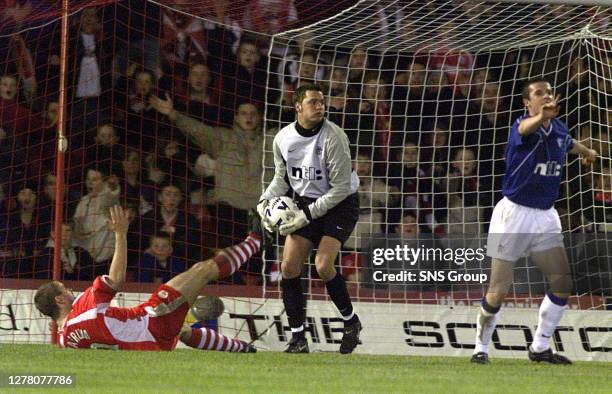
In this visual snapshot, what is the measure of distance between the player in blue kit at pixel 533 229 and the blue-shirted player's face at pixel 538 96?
19mm

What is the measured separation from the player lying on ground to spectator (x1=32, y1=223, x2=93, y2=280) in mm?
2464

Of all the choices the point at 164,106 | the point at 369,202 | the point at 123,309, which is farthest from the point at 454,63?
the point at 123,309

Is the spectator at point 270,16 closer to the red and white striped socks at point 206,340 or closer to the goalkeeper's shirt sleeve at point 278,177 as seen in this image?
the goalkeeper's shirt sleeve at point 278,177

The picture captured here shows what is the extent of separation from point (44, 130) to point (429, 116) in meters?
3.52

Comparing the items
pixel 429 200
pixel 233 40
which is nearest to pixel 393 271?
→ pixel 429 200

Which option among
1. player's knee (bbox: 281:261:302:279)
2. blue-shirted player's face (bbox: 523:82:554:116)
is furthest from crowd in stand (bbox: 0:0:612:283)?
blue-shirted player's face (bbox: 523:82:554:116)

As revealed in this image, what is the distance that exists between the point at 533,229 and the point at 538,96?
2.84ft

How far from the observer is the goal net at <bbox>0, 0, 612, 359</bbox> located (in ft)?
34.6

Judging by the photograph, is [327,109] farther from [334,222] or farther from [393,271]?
[334,222]

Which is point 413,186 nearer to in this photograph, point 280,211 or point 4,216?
point 280,211

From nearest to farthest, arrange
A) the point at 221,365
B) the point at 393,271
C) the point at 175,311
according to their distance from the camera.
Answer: the point at 221,365 → the point at 175,311 → the point at 393,271

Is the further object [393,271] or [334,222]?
[393,271]

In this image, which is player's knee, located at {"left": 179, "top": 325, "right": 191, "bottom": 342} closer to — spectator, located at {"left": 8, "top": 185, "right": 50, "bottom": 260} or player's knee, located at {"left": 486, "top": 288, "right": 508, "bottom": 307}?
player's knee, located at {"left": 486, "top": 288, "right": 508, "bottom": 307}

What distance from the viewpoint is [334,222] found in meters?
9.07
